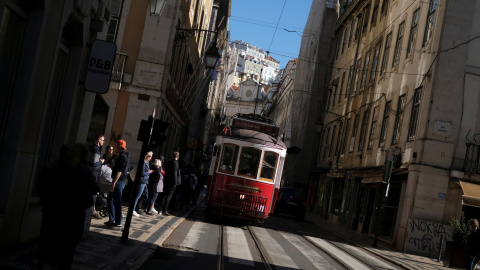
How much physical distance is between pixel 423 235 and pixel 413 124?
4275 millimetres

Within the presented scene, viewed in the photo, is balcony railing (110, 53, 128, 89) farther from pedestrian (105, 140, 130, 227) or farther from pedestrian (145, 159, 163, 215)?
pedestrian (105, 140, 130, 227)

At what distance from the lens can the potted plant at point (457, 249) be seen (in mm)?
17797

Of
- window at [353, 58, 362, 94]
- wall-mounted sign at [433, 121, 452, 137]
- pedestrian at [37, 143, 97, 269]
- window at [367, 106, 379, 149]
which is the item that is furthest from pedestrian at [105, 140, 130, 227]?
window at [353, 58, 362, 94]

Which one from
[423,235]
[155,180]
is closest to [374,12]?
[423,235]

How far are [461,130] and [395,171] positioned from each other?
331cm

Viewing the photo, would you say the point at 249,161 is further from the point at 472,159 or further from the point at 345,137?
the point at 345,137

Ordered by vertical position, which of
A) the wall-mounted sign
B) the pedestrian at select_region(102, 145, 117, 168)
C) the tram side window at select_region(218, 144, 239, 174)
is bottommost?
the pedestrian at select_region(102, 145, 117, 168)

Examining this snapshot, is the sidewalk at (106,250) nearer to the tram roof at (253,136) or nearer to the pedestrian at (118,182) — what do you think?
the pedestrian at (118,182)

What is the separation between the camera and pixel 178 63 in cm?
2853

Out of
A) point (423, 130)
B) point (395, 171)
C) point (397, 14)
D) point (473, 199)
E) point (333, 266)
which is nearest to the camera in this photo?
point (333, 266)

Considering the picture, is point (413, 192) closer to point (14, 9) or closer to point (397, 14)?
point (397, 14)

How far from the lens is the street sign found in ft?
31.5

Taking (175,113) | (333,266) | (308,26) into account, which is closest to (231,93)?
(308,26)

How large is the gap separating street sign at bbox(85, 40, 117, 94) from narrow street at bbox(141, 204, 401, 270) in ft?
8.46
